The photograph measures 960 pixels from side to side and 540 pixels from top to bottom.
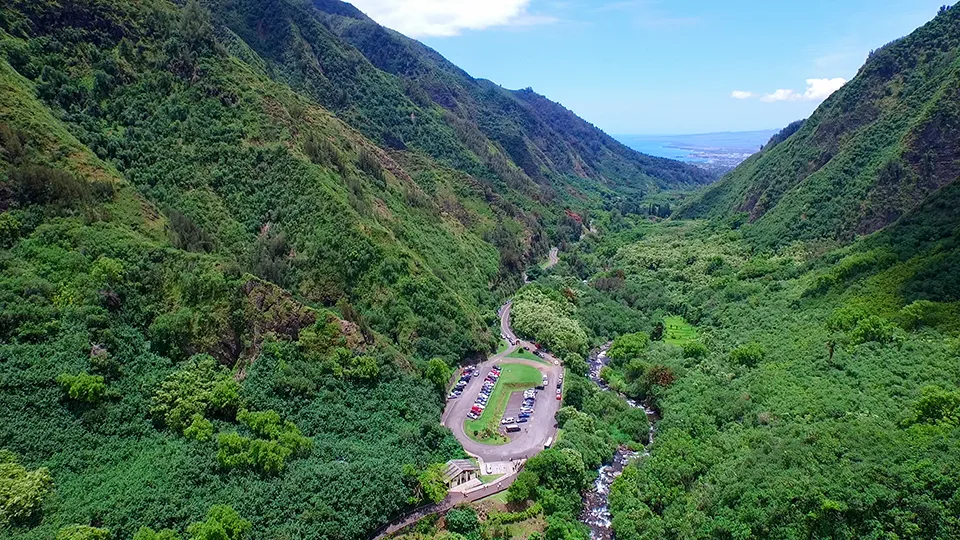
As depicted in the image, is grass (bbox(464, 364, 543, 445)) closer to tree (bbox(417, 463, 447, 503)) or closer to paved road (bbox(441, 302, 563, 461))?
paved road (bbox(441, 302, 563, 461))

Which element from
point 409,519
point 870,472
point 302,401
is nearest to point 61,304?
point 302,401

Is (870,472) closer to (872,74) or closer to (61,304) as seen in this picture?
(61,304)

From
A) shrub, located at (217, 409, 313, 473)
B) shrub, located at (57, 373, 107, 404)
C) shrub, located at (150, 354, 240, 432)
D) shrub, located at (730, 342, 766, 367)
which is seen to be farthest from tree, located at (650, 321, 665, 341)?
shrub, located at (57, 373, 107, 404)

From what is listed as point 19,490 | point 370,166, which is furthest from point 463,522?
point 370,166

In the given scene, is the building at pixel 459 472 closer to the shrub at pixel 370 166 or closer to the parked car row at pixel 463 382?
the parked car row at pixel 463 382

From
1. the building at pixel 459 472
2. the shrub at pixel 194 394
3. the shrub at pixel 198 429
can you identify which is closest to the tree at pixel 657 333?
the building at pixel 459 472

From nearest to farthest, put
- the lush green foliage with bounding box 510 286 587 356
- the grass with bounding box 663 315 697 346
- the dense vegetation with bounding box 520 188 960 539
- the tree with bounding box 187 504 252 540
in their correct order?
the tree with bounding box 187 504 252 540 → the dense vegetation with bounding box 520 188 960 539 → the lush green foliage with bounding box 510 286 587 356 → the grass with bounding box 663 315 697 346
